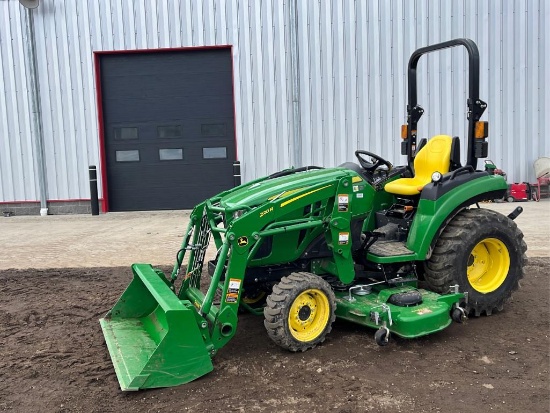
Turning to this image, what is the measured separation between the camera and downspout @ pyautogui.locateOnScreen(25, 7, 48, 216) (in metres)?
13.2

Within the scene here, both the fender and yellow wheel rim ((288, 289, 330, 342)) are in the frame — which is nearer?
yellow wheel rim ((288, 289, 330, 342))

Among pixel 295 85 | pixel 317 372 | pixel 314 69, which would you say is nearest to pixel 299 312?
pixel 317 372

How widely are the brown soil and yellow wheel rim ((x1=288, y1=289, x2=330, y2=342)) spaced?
0.49 feet

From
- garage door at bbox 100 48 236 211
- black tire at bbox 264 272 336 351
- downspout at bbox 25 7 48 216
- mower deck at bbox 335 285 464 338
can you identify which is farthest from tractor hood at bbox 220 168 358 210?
downspout at bbox 25 7 48 216

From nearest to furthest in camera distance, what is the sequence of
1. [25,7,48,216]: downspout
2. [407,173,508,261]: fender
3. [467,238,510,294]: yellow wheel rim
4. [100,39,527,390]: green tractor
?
[100,39,527,390]: green tractor, [407,173,508,261]: fender, [467,238,510,294]: yellow wheel rim, [25,7,48,216]: downspout

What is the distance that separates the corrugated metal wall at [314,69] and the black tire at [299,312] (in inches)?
374

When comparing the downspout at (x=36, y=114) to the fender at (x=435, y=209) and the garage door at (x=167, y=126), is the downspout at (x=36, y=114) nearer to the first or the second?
the garage door at (x=167, y=126)

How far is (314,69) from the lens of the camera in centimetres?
1322

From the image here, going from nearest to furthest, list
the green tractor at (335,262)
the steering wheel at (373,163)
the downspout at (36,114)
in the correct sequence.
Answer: the green tractor at (335,262) < the steering wheel at (373,163) < the downspout at (36,114)

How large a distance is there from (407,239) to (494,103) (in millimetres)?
9947

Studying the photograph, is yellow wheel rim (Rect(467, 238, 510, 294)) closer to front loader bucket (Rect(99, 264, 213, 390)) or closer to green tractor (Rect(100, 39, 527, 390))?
green tractor (Rect(100, 39, 527, 390))

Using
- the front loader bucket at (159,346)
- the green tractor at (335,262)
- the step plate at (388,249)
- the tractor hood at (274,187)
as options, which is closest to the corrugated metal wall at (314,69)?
the green tractor at (335,262)

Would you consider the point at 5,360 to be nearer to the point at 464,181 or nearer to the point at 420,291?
the point at 420,291

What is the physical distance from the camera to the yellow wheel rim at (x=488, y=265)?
4.92 meters
